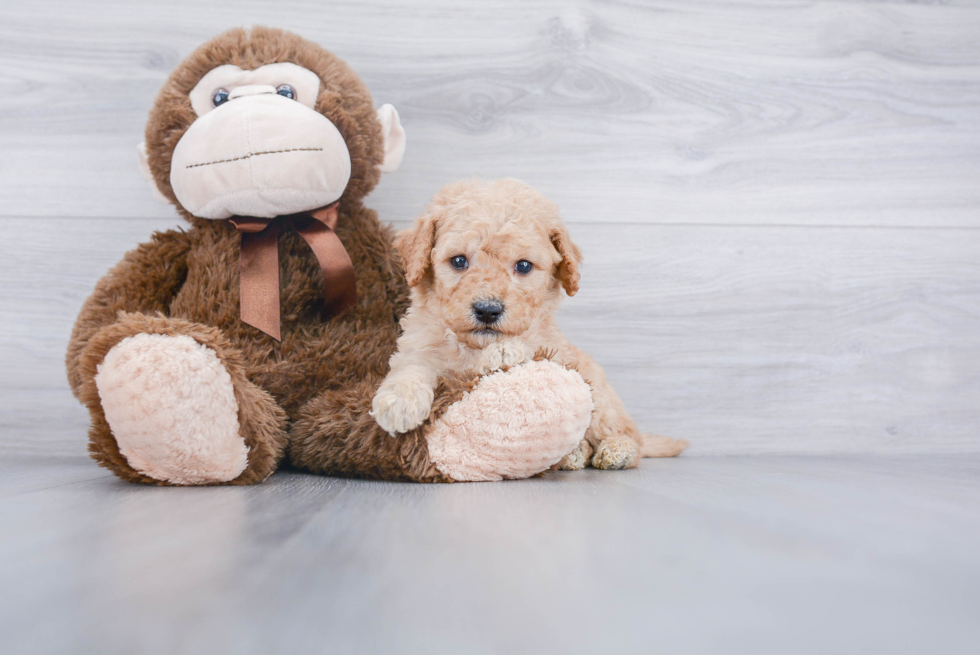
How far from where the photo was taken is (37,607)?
42 cm

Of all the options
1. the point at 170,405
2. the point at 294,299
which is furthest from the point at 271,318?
the point at 170,405

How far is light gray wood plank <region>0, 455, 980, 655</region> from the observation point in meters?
0.39

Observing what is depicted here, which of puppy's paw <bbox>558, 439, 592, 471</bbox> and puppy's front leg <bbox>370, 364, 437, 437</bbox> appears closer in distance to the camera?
puppy's front leg <bbox>370, 364, 437, 437</bbox>

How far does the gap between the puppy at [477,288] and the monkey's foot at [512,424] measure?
0.12 ft

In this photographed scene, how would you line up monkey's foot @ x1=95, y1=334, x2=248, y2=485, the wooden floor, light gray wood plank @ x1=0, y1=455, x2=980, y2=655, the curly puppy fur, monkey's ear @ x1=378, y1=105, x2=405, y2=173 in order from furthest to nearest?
the wooden floor → monkey's ear @ x1=378, y1=105, x2=405, y2=173 → the curly puppy fur → monkey's foot @ x1=95, y1=334, x2=248, y2=485 → light gray wood plank @ x1=0, y1=455, x2=980, y2=655

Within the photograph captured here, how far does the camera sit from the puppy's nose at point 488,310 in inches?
32.6

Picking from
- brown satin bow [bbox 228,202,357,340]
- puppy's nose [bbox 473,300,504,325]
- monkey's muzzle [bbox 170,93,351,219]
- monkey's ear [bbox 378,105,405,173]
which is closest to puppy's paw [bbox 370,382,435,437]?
puppy's nose [bbox 473,300,504,325]

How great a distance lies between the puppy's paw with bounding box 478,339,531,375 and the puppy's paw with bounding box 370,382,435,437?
0.09 m

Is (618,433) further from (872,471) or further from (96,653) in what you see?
(96,653)

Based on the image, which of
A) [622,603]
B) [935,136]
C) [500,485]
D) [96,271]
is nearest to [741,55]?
[935,136]

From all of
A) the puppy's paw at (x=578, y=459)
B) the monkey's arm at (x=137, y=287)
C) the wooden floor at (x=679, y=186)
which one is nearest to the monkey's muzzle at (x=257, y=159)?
the monkey's arm at (x=137, y=287)

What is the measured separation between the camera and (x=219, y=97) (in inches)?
39.8

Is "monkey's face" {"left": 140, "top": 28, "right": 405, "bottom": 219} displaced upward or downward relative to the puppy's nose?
upward

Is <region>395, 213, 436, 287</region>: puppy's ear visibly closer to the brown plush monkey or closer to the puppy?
the puppy
